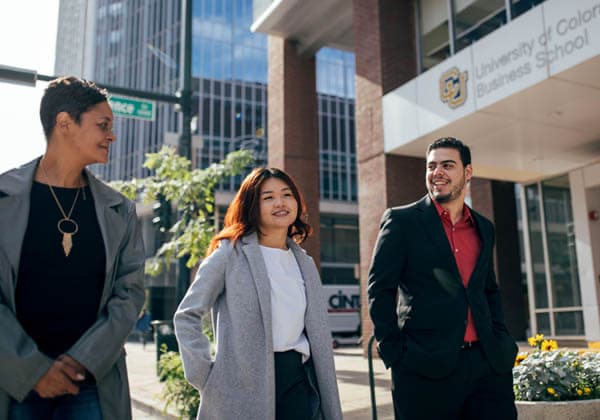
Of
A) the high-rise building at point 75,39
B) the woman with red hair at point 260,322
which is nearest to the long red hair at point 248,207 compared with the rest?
the woman with red hair at point 260,322

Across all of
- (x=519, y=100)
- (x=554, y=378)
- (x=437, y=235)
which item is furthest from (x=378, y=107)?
(x=437, y=235)

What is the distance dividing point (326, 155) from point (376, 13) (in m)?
32.3

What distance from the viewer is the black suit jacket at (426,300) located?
9.72 ft

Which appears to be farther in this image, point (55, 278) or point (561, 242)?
point (561, 242)

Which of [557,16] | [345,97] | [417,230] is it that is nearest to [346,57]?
[345,97]

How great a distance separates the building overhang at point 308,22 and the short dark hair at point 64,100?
46.4 ft

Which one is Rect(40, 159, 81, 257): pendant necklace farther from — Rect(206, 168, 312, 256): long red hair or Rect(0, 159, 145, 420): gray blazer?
Rect(206, 168, 312, 256): long red hair

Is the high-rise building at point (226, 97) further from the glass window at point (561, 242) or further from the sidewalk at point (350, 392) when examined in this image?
the sidewalk at point (350, 392)

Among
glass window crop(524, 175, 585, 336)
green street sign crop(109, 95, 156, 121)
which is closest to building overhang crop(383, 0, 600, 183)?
glass window crop(524, 175, 585, 336)

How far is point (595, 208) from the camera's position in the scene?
13352mm

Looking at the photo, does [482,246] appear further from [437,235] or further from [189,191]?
[189,191]

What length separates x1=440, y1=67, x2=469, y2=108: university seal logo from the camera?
439 inches

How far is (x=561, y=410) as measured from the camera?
4668mm

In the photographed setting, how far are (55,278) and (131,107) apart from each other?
10.8 m
